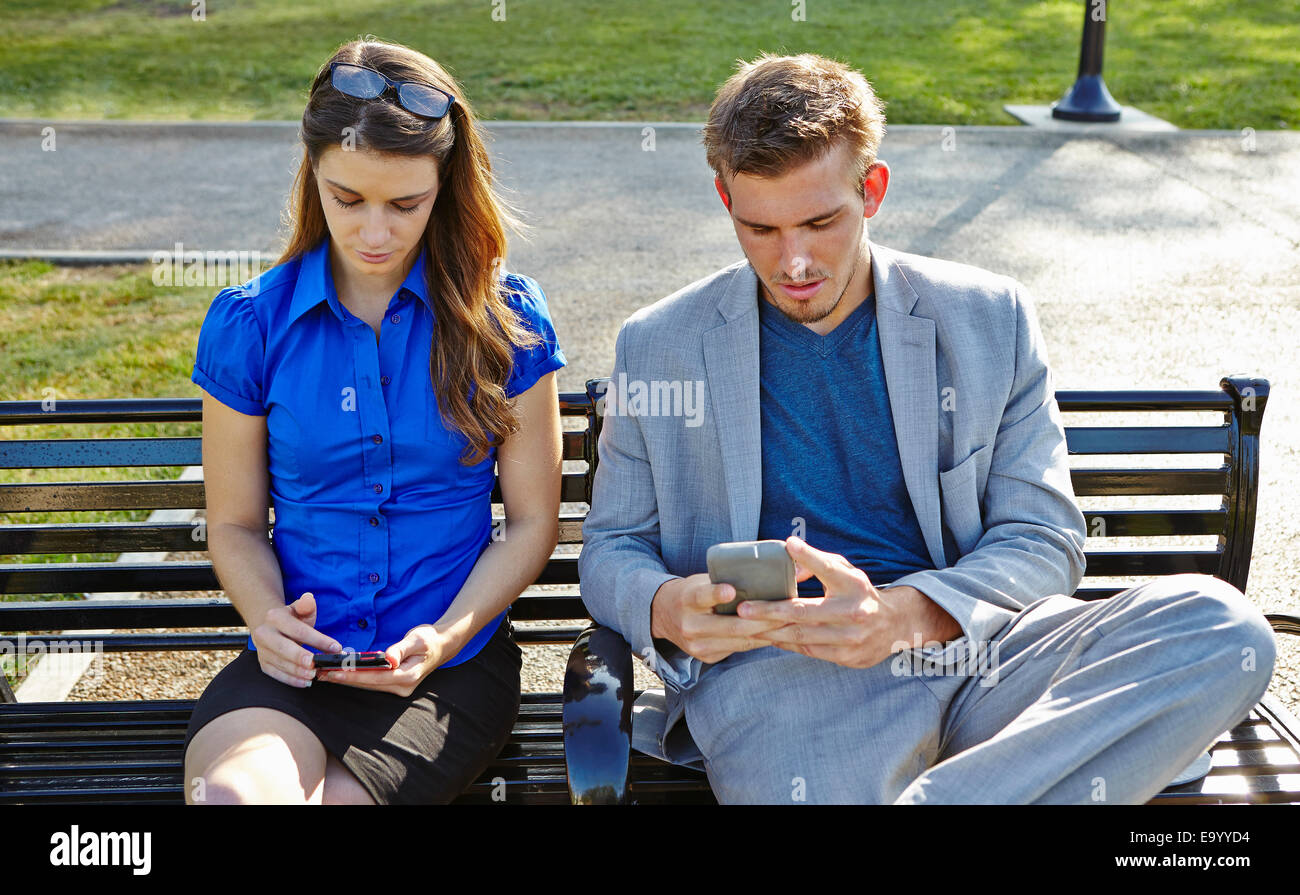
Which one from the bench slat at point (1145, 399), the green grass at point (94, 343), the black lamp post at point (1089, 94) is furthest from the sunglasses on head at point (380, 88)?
the black lamp post at point (1089, 94)

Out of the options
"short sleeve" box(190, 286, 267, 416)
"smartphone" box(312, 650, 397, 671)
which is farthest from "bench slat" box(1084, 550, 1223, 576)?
"short sleeve" box(190, 286, 267, 416)

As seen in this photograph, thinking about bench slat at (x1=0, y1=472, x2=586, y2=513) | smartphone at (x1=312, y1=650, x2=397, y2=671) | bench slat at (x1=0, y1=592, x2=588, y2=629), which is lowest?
bench slat at (x1=0, y1=592, x2=588, y2=629)

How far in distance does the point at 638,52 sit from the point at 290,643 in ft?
41.3

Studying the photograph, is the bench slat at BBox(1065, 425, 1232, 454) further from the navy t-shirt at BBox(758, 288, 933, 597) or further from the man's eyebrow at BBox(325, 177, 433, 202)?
the man's eyebrow at BBox(325, 177, 433, 202)

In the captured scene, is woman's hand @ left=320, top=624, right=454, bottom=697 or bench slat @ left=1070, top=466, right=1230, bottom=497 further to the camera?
bench slat @ left=1070, top=466, right=1230, bottom=497

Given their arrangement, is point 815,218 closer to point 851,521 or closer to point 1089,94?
point 851,521

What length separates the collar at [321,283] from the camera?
2752 mm

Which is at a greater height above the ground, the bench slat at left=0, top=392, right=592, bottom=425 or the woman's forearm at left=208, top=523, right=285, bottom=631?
the bench slat at left=0, top=392, right=592, bottom=425

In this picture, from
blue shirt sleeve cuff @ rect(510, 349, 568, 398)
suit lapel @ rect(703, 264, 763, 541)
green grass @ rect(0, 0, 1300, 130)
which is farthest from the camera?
green grass @ rect(0, 0, 1300, 130)

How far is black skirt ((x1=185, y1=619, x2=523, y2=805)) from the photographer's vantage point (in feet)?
8.09

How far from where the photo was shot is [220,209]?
30.0 feet

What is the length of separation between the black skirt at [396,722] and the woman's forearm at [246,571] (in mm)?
101
